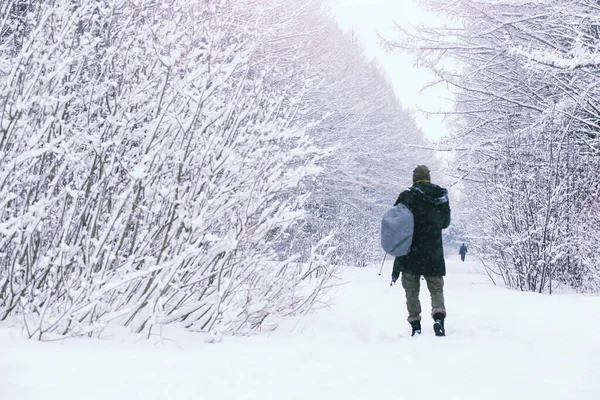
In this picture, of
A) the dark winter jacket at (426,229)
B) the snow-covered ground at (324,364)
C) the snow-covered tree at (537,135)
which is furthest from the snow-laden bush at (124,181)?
the snow-covered tree at (537,135)

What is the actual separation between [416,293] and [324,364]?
185 centimetres

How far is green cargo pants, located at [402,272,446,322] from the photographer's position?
4613mm

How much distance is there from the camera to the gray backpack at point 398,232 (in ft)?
15.4

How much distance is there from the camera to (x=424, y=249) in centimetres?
471

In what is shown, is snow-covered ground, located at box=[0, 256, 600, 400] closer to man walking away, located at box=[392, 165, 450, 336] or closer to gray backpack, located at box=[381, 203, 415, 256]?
man walking away, located at box=[392, 165, 450, 336]

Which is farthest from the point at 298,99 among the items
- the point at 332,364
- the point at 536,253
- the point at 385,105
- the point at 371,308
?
the point at 385,105

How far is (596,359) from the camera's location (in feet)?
11.6

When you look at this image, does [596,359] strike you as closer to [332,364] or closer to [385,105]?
[332,364]

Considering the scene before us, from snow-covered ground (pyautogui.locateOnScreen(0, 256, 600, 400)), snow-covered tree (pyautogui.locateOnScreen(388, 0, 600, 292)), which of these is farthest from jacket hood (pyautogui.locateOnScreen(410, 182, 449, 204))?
snow-covered tree (pyautogui.locateOnScreen(388, 0, 600, 292))

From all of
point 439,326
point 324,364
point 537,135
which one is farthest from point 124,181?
point 537,135

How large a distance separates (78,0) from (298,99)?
5.56 feet

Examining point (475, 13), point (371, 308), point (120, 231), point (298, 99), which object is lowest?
point (371, 308)

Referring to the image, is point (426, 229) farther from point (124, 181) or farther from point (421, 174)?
point (124, 181)

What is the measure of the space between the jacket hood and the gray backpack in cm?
20
